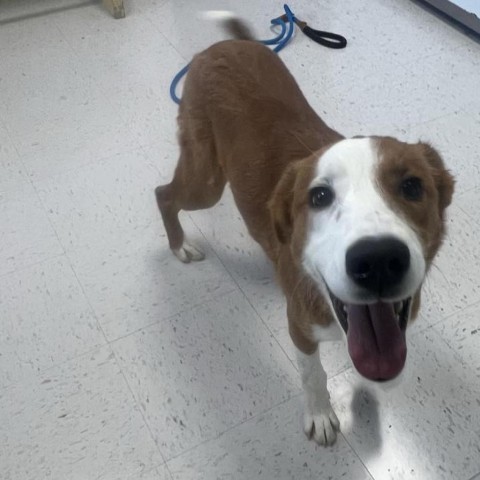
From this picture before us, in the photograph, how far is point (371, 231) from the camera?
101cm

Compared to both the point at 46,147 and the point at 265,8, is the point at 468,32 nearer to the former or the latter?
the point at 265,8

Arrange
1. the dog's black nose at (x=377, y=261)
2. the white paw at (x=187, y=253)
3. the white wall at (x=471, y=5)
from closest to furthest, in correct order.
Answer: the dog's black nose at (x=377, y=261) → the white paw at (x=187, y=253) → the white wall at (x=471, y=5)

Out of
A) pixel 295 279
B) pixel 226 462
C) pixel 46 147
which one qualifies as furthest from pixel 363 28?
pixel 226 462

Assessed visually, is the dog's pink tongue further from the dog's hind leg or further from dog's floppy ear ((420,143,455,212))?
the dog's hind leg

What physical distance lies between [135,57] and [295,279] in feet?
6.42

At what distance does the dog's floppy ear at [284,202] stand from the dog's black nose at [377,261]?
0.34 m

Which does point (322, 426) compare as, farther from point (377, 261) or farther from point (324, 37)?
point (324, 37)

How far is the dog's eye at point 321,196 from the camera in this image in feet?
3.85

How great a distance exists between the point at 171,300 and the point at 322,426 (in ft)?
2.16

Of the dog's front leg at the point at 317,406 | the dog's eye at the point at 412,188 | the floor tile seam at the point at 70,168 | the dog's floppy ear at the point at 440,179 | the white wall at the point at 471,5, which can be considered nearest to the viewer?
the dog's eye at the point at 412,188

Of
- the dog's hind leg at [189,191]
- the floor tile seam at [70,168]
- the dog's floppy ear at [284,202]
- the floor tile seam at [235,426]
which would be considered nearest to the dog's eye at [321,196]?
the dog's floppy ear at [284,202]

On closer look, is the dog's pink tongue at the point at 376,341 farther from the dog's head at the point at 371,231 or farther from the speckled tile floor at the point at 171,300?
the speckled tile floor at the point at 171,300

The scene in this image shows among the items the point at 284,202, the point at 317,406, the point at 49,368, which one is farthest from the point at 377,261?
the point at 49,368

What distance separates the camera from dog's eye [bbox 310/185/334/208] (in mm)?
1174
